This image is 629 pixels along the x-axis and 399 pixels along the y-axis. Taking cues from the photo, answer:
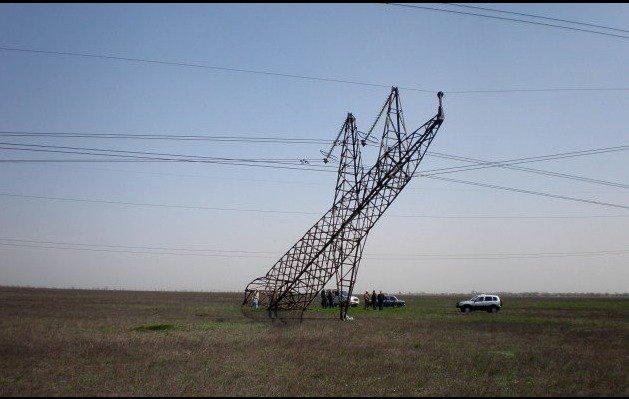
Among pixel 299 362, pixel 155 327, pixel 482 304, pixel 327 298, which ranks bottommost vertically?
pixel 299 362

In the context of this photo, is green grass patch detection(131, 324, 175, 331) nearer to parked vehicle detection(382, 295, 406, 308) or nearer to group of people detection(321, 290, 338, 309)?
group of people detection(321, 290, 338, 309)

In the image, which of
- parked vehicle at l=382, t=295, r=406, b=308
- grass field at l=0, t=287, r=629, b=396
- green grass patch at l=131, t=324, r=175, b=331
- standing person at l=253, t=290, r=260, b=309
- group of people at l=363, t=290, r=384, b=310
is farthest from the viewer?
parked vehicle at l=382, t=295, r=406, b=308

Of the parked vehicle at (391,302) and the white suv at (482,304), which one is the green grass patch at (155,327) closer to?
the white suv at (482,304)

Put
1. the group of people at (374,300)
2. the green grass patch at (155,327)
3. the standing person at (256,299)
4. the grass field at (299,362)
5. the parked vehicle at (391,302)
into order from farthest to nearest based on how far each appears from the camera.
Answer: the parked vehicle at (391,302) → the group of people at (374,300) → the standing person at (256,299) → the green grass patch at (155,327) → the grass field at (299,362)

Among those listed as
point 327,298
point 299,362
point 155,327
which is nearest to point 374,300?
point 327,298

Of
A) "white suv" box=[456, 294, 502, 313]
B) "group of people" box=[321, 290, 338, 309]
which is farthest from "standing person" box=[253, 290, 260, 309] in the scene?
"white suv" box=[456, 294, 502, 313]

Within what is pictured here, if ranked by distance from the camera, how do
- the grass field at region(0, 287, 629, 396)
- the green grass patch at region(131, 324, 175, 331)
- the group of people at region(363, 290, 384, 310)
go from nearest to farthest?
1. the grass field at region(0, 287, 629, 396)
2. the green grass patch at region(131, 324, 175, 331)
3. the group of people at region(363, 290, 384, 310)

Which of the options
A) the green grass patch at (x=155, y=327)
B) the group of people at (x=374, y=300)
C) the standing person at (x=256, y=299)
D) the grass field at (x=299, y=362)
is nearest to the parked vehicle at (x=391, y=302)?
the group of people at (x=374, y=300)

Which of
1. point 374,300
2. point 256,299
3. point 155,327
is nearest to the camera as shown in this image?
point 155,327

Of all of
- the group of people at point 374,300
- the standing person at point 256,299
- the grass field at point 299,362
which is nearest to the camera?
the grass field at point 299,362

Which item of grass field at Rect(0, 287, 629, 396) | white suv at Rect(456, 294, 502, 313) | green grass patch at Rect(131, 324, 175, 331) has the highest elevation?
white suv at Rect(456, 294, 502, 313)

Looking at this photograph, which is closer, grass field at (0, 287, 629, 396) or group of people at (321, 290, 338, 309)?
grass field at (0, 287, 629, 396)

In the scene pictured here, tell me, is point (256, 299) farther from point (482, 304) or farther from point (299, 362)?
point (299, 362)

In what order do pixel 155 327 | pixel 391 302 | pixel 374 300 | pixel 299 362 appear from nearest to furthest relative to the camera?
pixel 299 362 < pixel 155 327 < pixel 374 300 < pixel 391 302
